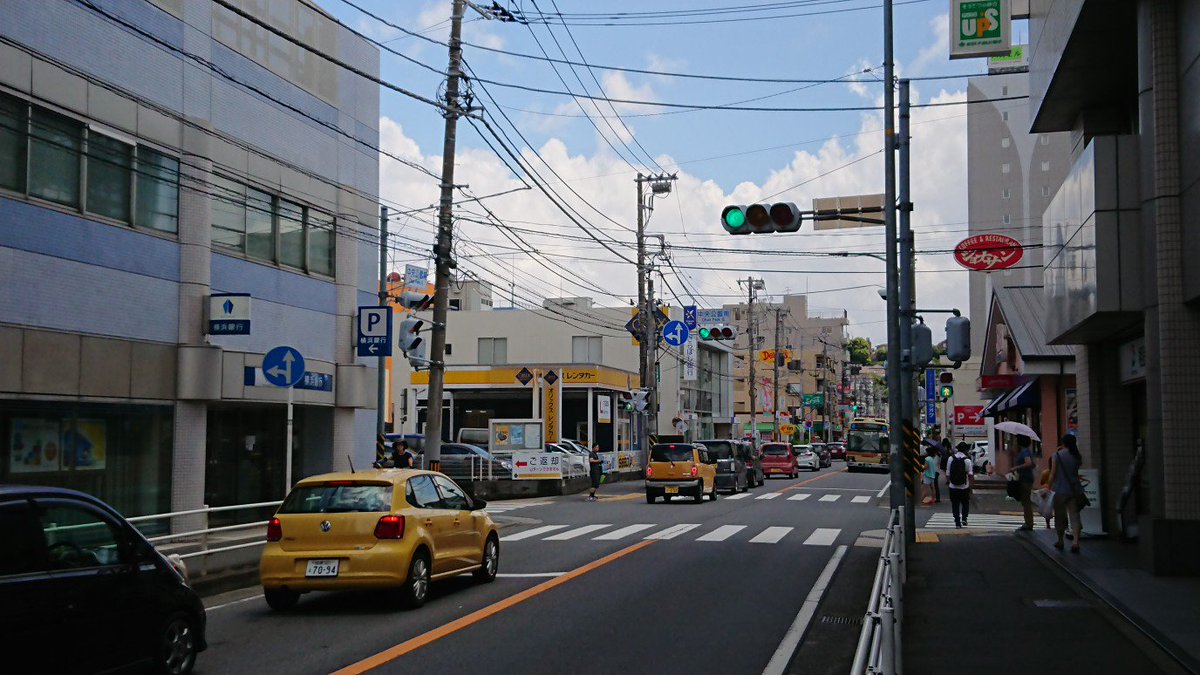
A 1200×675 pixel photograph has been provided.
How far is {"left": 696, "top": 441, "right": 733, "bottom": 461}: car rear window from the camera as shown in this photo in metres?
37.3

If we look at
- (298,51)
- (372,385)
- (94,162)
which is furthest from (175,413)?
(298,51)

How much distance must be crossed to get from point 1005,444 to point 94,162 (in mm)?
43981

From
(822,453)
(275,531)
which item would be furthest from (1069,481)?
(822,453)

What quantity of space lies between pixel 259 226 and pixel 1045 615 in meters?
16.2

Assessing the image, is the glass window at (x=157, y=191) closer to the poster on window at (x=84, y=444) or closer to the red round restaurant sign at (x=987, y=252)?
the poster on window at (x=84, y=444)

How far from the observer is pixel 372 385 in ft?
82.5

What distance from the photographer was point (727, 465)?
37156 mm

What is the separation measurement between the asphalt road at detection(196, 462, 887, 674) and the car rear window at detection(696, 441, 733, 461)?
15601mm

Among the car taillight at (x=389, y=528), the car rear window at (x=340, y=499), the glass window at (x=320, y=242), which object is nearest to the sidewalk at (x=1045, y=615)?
the car taillight at (x=389, y=528)

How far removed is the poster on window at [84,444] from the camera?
665 inches

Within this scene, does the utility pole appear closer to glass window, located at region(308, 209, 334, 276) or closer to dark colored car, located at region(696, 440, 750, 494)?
glass window, located at region(308, 209, 334, 276)

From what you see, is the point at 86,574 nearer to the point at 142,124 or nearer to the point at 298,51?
the point at 142,124

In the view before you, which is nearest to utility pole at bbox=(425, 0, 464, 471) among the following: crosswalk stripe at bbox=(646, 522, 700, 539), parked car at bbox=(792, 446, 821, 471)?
crosswalk stripe at bbox=(646, 522, 700, 539)

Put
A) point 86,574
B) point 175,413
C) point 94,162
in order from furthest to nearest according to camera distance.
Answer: point 175,413 → point 94,162 → point 86,574
